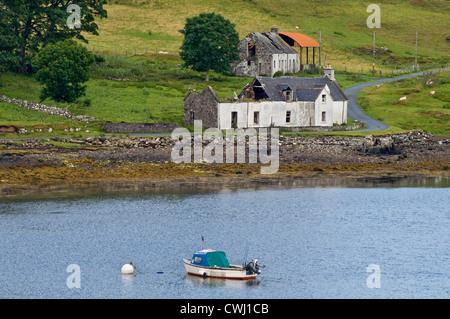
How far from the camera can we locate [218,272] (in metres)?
46.8

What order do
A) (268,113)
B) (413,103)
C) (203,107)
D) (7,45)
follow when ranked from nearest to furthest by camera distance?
(203,107) → (268,113) → (7,45) → (413,103)

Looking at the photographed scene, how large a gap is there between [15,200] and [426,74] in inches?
3299

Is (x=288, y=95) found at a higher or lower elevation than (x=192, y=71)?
lower

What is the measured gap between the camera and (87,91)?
336 ft

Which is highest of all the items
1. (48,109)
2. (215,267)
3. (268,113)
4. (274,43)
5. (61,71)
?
(274,43)

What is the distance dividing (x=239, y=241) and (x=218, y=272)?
7625 mm

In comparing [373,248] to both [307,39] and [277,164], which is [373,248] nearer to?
[277,164]

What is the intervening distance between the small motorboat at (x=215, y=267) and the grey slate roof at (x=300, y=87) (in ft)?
147

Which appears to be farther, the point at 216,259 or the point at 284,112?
the point at 284,112

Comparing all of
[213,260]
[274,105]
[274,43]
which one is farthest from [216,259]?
[274,43]

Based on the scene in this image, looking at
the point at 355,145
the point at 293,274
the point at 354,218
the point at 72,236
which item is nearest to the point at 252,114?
the point at 355,145

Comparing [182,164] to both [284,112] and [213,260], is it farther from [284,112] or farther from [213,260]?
[213,260]
